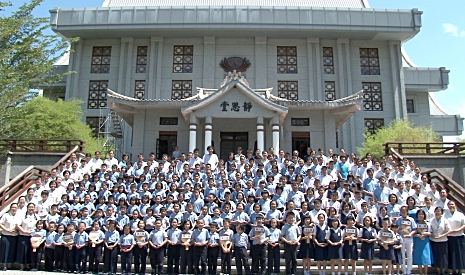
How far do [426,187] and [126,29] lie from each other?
22.7 metres

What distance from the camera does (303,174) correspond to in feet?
38.7

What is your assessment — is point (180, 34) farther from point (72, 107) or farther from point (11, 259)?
point (11, 259)

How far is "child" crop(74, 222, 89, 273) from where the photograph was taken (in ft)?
29.3

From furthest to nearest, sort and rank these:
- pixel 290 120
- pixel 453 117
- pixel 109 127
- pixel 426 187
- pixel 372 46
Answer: pixel 453 117
pixel 372 46
pixel 109 127
pixel 290 120
pixel 426 187

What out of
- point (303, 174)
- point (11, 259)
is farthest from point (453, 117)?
point (11, 259)

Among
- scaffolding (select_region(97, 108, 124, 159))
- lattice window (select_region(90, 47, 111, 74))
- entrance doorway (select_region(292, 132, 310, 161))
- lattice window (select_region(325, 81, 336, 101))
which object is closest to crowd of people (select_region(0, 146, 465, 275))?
entrance doorway (select_region(292, 132, 310, 161))

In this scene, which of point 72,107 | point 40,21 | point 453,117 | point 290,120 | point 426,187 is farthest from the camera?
point 453,117

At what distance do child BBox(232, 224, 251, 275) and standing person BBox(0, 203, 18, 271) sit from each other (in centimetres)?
519

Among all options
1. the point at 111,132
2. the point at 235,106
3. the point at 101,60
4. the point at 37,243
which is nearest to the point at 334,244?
the point at 37,243

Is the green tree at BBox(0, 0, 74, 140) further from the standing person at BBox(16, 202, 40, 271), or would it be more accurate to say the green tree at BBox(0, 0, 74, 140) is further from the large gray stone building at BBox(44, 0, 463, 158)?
the large gray stone building at BBox(44, 0, 463, 158)

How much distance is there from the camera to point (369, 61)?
95.6 feet

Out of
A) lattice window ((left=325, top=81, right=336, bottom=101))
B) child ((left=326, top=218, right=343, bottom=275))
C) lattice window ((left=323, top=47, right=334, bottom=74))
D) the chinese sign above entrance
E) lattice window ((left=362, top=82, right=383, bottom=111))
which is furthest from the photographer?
lattice window ((left=323, top=47, right=334, bottom=74))

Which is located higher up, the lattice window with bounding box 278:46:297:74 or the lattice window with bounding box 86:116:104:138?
the lattice window with bounding box 278:46:297:74

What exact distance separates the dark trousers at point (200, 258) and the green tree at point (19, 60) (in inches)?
296
